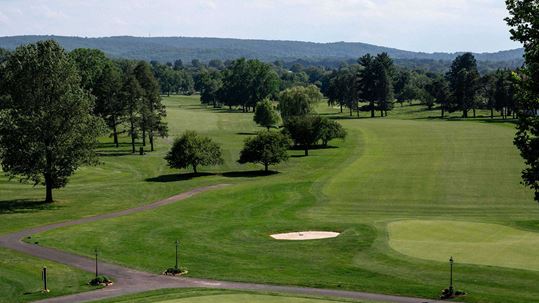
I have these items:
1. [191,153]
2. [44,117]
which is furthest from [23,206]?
Result: [191,153]

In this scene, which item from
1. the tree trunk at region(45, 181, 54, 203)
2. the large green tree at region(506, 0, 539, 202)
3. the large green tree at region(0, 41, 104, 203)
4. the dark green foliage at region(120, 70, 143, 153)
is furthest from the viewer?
the dark green foliage at region(120, 70, 143, 153)

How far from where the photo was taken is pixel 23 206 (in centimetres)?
6669

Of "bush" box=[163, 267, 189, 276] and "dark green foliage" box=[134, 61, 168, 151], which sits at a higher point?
"dark green foliage" box=[134, 61, 168, 151]

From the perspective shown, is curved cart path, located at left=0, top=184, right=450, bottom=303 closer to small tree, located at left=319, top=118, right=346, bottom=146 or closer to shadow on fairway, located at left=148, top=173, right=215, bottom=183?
shadow on fairway, located at left=148, top=173, right=215, bottom=183

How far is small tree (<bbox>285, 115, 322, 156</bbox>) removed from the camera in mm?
116375

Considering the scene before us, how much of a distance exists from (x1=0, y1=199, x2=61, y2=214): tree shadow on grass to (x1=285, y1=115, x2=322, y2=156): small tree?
182 ft

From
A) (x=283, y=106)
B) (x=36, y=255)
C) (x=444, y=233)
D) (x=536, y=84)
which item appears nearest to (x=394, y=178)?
(x=444, y=233)

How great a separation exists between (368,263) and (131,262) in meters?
15.7

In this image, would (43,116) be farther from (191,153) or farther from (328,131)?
(328,131)

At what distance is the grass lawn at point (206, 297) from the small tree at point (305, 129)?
263 feet

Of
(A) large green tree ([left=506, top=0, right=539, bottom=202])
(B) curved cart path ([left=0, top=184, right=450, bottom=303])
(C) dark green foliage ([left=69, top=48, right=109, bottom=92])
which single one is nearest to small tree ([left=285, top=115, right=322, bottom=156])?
(C) dark green foliage ([left=69, top=48, right=109, bottom=92])

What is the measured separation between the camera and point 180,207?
68062 mm

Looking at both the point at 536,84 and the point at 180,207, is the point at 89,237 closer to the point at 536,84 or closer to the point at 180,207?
the point at 180,207

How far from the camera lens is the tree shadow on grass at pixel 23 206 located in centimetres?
6425
